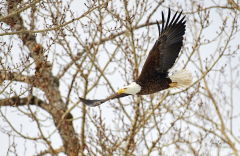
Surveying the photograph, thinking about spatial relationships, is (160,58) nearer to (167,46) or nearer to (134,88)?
(167,46)

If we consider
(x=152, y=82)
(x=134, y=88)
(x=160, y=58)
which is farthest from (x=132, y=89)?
(x=160, y=58)

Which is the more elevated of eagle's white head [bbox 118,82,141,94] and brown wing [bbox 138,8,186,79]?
brown wing [bbox 138,8,186,79]

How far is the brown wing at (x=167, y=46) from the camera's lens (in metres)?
3.68

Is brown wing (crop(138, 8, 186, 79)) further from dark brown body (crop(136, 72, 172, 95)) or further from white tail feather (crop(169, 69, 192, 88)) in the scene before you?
white tail feather (crop(169, 69, 192, 88))

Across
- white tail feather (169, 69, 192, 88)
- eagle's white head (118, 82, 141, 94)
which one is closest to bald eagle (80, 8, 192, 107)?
eagle's white head (118, 82, 141, 94)

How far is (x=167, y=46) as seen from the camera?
3719 mm

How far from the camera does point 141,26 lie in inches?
265

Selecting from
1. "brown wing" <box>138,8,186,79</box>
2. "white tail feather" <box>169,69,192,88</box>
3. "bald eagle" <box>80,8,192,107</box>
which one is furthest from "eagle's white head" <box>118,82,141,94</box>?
"white tail feather" <box>169,69,192,88</box>

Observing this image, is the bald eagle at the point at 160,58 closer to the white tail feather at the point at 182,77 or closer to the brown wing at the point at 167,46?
the brown wing at the point at 167,46

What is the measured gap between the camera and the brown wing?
368cm

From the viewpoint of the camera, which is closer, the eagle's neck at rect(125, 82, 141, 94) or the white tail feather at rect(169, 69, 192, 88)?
the eagle's neck at rect(125, 82, 141, 94)

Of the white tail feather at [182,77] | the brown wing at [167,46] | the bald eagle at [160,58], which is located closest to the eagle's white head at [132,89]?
the bald eagle at [160,58]

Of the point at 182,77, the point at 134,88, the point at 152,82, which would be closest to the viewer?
the point at 134,88

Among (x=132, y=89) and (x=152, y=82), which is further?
(x=152, y=82)
